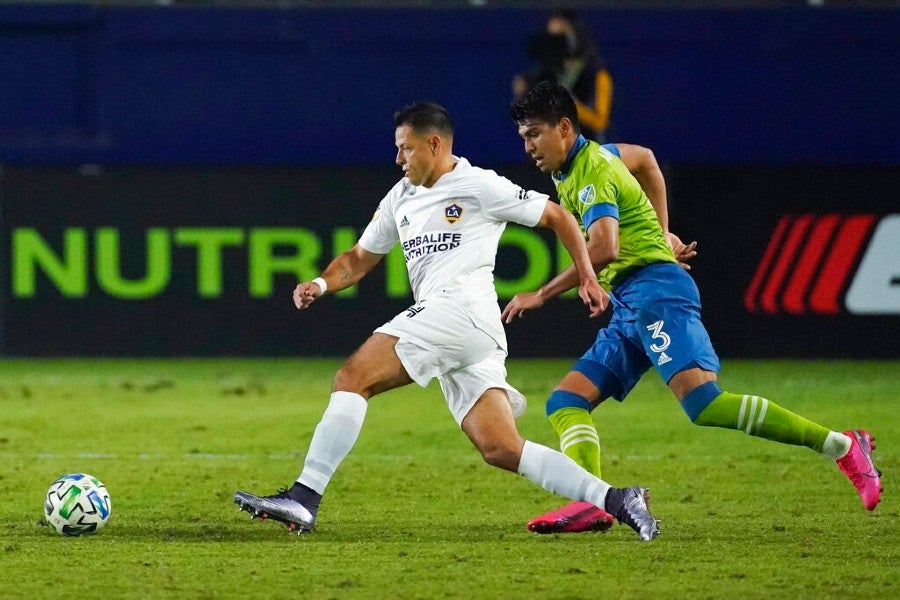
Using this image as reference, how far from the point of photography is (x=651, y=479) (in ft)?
27.1

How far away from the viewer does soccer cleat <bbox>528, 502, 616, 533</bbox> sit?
22.0 ft

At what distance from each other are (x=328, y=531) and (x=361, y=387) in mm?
654

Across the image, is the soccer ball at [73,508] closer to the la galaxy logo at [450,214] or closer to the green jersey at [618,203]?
the la galaxy logo at [450,214]

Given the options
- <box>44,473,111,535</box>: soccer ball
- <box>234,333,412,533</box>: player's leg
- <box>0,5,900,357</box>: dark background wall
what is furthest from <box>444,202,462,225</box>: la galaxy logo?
<box>0,5,900,357</box>: dark background wall

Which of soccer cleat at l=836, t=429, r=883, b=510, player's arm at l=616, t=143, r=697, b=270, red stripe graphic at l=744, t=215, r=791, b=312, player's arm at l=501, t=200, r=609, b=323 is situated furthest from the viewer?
red stripe graphic at l=744, t=215, r=791, b=312

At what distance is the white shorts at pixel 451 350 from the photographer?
21.3 ft

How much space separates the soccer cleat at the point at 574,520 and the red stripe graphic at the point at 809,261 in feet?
22.6

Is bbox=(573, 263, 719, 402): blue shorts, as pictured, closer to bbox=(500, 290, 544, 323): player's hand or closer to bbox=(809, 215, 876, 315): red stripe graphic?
bbox=(500, 290, 544, 323): player's hand

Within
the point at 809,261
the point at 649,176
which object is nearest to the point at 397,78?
the point at 809,261

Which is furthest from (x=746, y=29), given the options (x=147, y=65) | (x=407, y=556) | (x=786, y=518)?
(x=407, y=556)

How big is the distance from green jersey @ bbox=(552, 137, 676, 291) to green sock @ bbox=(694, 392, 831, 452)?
0.70 metres

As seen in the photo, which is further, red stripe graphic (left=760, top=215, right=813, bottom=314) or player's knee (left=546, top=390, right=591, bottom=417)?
red stripe graphic (left=760, top=215, right=813, bottom=314)

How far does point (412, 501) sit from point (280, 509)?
1.28 meters

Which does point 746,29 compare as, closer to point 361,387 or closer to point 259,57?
point 259,57
